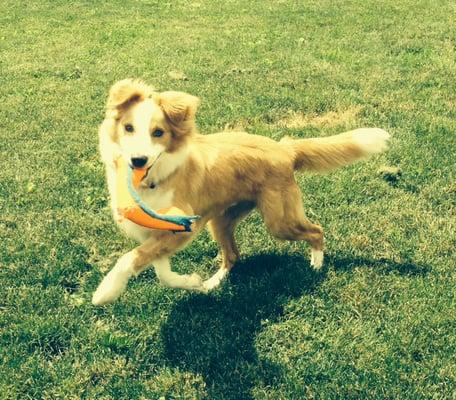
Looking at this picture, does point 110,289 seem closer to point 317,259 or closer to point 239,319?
point 239,319

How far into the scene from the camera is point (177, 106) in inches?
147

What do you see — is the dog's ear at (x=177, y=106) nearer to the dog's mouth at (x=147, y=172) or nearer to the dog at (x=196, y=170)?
the dog at (x=196, y=170)

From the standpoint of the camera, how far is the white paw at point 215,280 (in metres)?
4.42

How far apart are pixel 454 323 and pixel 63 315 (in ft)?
9.30

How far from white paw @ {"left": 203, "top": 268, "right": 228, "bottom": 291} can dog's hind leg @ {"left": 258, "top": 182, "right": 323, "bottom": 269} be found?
54 centimetres

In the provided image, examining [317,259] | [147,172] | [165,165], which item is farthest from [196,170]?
[317,259]

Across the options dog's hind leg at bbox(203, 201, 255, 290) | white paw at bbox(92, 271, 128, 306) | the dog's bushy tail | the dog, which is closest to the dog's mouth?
the dog

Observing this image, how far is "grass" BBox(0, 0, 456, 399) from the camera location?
143 inches

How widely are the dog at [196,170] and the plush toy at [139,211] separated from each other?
12 cm

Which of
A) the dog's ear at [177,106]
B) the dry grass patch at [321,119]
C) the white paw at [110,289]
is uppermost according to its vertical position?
the dog's ear at [177,106]

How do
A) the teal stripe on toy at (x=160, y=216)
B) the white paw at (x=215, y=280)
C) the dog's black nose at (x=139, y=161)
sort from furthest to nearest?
the white paw at (x=215, y=280)
the teal stripe on toy at (x=160, y=216)
the dog's black nose at (x=139, y=161)

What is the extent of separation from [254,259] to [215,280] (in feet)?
1.56

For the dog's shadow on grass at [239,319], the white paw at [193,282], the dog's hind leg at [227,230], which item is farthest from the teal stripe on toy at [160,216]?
the dog's hind leg at [227,230]

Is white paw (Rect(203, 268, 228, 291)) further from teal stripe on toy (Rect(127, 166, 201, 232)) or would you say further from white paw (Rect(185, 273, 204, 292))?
teal stripe on toy (Rect(127, 166, 201, 232))
